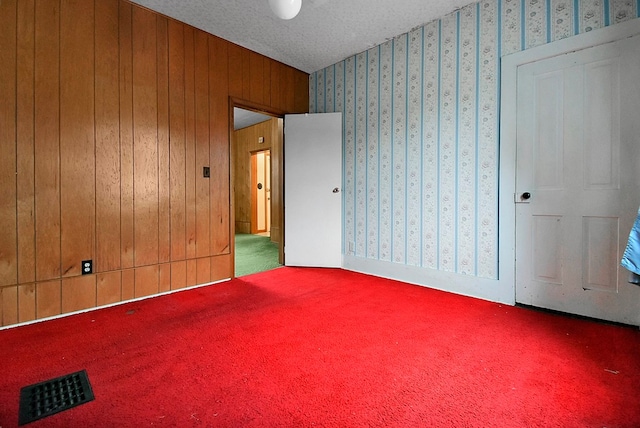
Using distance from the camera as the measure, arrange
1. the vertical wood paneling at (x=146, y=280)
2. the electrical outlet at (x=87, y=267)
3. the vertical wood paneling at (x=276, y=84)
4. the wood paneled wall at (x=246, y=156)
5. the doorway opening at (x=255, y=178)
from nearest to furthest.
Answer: the electrical outlet at (x=87, y=267)
the vertical wood paneling at (x=146, y=280)
the vertical wood paneling at (x=276, y=84)
the doorway opening at (x=255, y=178)
the wood paneled wall at (x=246, y=156)

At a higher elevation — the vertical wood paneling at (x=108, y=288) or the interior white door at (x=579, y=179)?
the interior white door at (x=579, y=179)

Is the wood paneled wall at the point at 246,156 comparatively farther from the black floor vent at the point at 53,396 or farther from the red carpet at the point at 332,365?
the black floor vent at the point at 53,396

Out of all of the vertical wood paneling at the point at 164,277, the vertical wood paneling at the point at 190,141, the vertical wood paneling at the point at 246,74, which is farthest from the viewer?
the vertical wood paneling at the point at 246,74

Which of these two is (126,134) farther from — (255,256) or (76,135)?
(255,256)

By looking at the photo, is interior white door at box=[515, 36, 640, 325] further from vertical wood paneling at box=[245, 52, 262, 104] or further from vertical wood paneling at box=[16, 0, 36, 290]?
vertical wood paneling at box=[16, 0, 36, 290]

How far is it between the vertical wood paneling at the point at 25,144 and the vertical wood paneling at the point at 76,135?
16cm

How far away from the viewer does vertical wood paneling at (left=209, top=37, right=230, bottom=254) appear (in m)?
3.16

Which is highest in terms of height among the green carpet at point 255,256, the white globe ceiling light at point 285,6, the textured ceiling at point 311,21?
the textured ceiling at point 311,21

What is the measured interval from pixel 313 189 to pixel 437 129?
1.60 m

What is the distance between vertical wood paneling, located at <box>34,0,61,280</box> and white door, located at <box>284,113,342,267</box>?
2.24m

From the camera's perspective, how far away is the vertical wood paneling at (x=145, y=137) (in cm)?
265

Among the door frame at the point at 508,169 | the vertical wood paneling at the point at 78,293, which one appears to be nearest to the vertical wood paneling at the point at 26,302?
the vertical wood paneling at the point at 78,293

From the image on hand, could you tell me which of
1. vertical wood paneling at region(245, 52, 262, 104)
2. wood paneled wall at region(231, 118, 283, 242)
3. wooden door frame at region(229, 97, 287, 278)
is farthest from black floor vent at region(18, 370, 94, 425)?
wood paneled wall at region(231, 118, 283, 242)

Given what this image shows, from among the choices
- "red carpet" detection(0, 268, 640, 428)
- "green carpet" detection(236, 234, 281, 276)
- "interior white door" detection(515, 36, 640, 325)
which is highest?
"interior white door" detection(515, 36, 640, 325)
